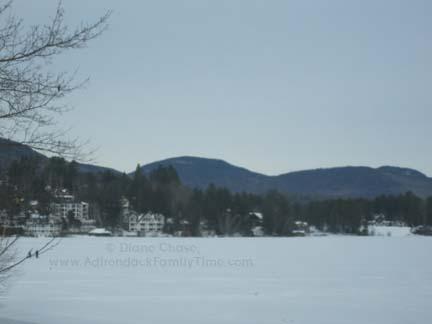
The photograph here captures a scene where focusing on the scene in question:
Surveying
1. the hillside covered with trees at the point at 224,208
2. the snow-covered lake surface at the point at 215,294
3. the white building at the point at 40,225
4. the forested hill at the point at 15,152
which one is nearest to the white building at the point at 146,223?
the hillside covered with trees at the point at 224,208

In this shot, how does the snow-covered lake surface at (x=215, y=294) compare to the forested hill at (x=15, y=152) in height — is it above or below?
below

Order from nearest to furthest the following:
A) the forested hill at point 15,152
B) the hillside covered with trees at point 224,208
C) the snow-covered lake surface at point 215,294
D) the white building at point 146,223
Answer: the forested hill at point 15,152 → the snow-covered lake surface at point 215,294 → the hillside covered with trees at point 224,208 → the white building at point 146,223

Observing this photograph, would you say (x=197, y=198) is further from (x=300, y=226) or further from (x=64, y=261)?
(x=64, y=261)

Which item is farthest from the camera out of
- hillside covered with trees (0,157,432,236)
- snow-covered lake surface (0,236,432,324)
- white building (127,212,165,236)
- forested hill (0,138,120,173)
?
white building (127,212,165,236)

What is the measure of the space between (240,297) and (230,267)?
8758mm

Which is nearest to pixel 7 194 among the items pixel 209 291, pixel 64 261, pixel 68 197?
pixel 68 197

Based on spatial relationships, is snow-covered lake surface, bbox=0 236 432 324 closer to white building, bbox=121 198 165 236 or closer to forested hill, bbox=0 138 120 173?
forested hill, bbox=0 138 120 173

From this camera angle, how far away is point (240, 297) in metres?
14.6

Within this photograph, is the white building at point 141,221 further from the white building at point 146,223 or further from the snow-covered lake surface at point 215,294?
the snow-covered lake surface at point 215,294

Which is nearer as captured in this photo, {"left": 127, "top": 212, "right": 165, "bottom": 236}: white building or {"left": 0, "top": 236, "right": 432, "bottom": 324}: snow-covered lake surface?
{"left": 0, "top": 236, "right": 432, "bottom": 324}: snow-covered lake surface

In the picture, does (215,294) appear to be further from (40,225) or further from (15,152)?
(15,152)

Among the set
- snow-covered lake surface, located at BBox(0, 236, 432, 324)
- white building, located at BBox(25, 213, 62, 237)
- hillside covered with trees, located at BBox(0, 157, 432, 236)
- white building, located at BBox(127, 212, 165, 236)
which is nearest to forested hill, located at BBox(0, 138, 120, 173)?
white building, located at BBox(25, 213, 62, 237)

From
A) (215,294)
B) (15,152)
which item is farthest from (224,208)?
(15,152)

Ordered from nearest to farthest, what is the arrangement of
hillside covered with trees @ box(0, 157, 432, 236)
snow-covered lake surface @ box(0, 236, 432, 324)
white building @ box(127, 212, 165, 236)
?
snow-covered lake surface @ box(0, 236, 432, 324) < hillside covered with trees @ box(0, 157, 432, 236) < white building @ box(127, 212, 165, 236)
